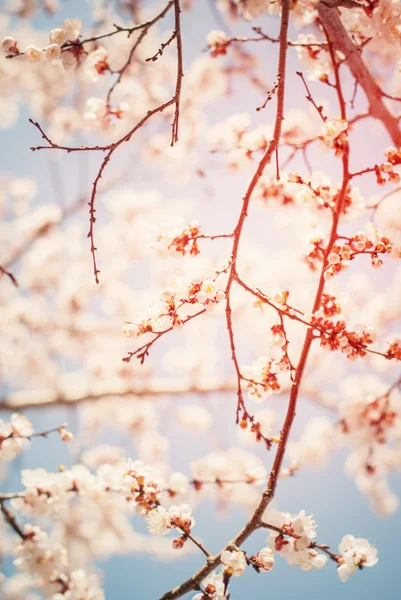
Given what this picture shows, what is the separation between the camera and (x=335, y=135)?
1650 mm

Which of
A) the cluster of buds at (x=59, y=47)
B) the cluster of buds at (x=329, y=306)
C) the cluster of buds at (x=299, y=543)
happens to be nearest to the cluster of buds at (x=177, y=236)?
the cluster of buds at (x=329, y=306)

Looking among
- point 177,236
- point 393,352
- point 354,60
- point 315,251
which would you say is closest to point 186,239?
point 177,236

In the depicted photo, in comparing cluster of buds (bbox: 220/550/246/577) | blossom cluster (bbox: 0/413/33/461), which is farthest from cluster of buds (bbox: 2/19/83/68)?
cluster of buds (bbox: 220/550/246/577)

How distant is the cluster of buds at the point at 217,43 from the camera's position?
2383 mm

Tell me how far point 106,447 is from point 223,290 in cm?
558

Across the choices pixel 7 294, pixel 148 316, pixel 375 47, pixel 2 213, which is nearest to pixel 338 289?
pixel 148 316

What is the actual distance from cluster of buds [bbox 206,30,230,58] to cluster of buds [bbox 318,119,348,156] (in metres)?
1.17

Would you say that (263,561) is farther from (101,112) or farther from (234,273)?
(101,112)

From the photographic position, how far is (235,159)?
7.96 feet

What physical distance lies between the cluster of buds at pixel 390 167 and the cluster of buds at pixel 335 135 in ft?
0.63

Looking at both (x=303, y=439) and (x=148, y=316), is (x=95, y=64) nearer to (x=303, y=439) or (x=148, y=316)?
(x=148, y=316)

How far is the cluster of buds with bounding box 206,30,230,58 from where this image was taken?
93.8 inches

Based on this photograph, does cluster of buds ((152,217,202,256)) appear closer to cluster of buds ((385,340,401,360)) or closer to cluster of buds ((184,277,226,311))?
cluster of buds ((184,277,226,311))

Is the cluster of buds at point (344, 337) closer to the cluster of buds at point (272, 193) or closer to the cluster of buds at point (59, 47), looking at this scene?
the cluster of buds at point (272, 193)
